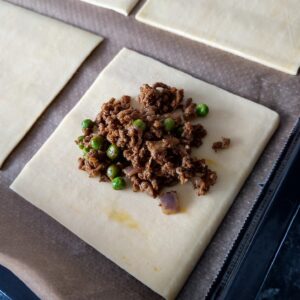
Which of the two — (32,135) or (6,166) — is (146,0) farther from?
(6,166)

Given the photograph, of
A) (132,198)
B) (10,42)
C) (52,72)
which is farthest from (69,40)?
(132,198)

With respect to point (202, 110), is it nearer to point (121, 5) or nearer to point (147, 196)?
point (147, 196)

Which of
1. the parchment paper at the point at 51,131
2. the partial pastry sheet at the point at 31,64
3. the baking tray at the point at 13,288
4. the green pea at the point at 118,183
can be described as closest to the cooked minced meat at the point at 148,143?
the green pea at the point at 118,183

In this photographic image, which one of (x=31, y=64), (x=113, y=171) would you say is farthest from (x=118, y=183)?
(x=31, y=64)

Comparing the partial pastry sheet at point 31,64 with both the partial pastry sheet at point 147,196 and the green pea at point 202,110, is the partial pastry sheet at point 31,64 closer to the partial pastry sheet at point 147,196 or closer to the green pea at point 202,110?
the partial pastry sheet at point 147,196

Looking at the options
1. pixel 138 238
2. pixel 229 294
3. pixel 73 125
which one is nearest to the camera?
pixel 229 294
